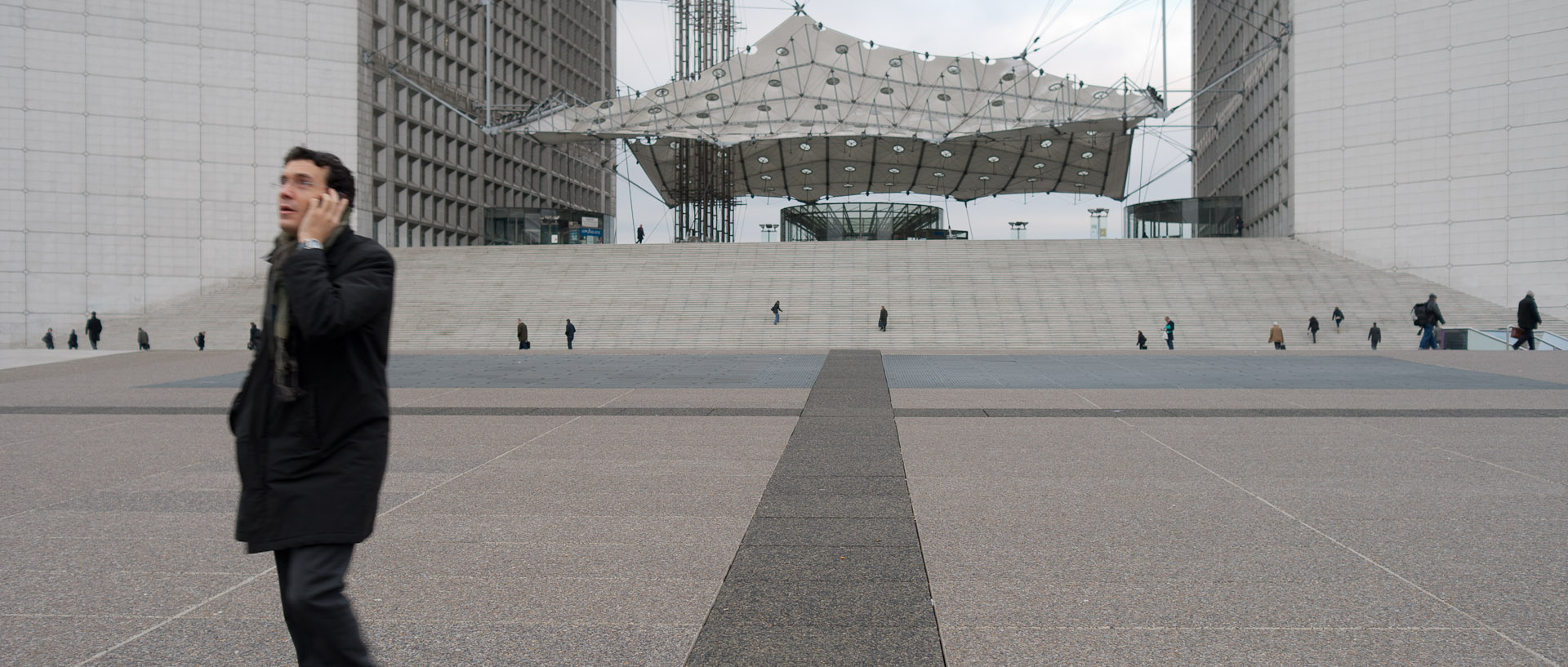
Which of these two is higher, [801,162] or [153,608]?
[801,162]

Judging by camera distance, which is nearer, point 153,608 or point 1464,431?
point 153,608

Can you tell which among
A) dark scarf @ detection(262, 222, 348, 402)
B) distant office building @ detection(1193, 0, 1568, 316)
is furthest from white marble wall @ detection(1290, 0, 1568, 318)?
dark scarf @ detection(262, 222, 348, 402)

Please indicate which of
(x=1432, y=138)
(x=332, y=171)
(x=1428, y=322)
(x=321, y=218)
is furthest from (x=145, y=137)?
(x=1432, y=138)

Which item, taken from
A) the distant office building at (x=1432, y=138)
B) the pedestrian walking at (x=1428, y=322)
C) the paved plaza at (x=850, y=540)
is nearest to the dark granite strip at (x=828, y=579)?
the paved plaza at (x=850, y=540)

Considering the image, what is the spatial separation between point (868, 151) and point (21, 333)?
44669 mm

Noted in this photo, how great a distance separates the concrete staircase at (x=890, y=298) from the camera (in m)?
31.8

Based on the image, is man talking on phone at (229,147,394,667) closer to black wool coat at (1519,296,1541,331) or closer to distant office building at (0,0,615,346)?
black wool coat at (1519,296,1541,331)

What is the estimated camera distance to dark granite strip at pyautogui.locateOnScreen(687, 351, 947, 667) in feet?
11.6

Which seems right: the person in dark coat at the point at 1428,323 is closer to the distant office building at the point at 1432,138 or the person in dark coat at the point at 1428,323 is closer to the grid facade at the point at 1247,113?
the distant office building at the point at 1432,138

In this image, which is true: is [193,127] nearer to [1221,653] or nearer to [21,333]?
[21,333]

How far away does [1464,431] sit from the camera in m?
9.22

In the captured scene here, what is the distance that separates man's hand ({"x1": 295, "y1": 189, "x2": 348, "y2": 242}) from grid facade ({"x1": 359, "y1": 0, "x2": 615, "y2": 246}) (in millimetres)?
51496

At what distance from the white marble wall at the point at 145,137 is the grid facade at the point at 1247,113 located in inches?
1747

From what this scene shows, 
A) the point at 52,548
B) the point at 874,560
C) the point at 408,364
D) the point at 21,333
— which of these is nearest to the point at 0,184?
the point at 21,333
